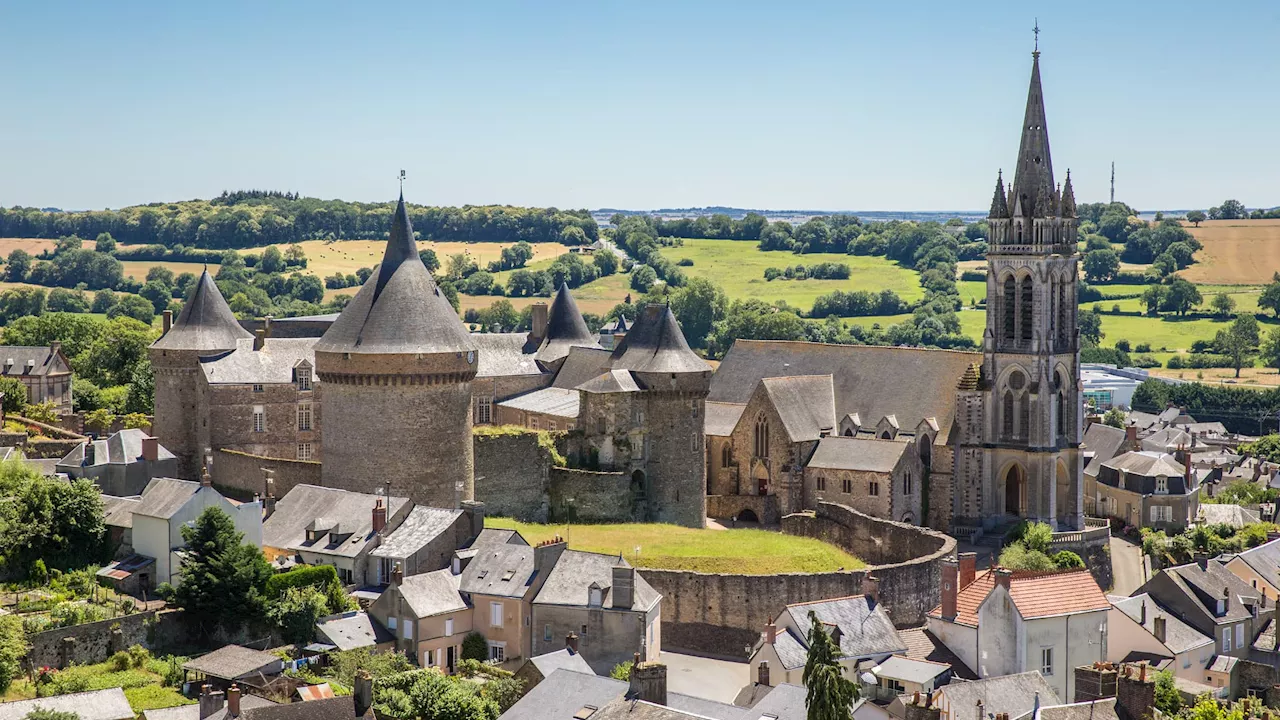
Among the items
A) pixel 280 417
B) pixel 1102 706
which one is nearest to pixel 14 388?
pixel 280 417

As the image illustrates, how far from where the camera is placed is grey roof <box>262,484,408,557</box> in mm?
53406

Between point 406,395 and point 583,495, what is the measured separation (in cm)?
857

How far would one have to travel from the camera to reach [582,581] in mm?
50438

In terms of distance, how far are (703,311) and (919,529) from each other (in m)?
88.1

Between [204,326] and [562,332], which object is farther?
[562,332]

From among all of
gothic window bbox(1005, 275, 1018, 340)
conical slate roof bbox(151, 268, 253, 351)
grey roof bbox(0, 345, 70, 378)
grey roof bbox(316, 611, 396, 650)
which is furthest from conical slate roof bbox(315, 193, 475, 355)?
grey roof bbox(0, 345, 70, 378)

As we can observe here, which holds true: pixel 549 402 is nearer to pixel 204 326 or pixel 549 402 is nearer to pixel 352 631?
pixel 204 326

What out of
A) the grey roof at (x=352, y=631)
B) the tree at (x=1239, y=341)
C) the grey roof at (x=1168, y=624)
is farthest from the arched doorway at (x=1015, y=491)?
the tree at (x=1239, y=341)

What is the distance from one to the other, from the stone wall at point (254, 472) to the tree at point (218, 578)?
371 inches

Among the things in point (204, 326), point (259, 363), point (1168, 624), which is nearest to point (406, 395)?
point (259, 363)

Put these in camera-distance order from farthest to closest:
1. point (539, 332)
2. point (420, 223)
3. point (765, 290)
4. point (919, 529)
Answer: point (420, 223), point (765, 290), point (539, 332), point (919, 529)

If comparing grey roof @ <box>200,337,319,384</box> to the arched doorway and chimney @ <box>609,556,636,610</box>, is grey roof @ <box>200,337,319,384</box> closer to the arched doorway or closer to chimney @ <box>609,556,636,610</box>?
chimney @ <box>609,556,636,610</box>

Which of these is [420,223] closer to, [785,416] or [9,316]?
[9,316]

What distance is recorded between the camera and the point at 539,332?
7994 cm
